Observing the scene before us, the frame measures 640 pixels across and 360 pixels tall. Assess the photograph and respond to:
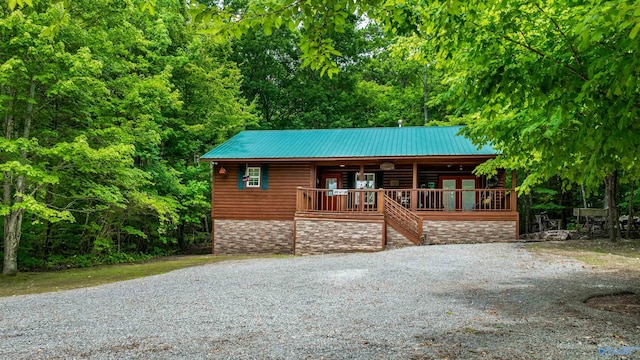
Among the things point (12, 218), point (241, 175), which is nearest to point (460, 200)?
point (241, 175)

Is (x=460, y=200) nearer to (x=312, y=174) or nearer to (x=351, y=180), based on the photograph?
(x=351, y=180)

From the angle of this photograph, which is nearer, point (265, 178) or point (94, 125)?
point (94, 125)

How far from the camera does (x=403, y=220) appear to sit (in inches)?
562

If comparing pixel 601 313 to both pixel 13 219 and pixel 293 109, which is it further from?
pixel 293 109

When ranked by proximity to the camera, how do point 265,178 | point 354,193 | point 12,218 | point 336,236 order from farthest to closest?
point 265,178
point 354,193
point 336,236
point 12,218

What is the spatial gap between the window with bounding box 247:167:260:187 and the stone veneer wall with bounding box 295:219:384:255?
10.9ft

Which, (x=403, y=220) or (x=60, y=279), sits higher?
(x=403, y=220)

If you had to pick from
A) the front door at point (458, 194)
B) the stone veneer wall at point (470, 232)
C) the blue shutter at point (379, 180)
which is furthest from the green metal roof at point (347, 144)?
the stone veneer wall at point (470, 232)

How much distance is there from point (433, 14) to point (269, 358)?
12.4 ft

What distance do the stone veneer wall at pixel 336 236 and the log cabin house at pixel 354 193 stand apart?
0.11ft

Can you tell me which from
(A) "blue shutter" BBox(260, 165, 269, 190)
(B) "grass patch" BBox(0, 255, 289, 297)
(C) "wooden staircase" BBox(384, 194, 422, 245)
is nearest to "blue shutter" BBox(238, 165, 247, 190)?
(A) "blue shutter" BBox(260, 165, 269, 190)

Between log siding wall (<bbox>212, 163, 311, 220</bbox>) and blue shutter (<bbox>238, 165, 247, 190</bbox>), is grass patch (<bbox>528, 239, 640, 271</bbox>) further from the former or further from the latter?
blue shutter (<bbox>238, 165, 247, 190</bbox>)

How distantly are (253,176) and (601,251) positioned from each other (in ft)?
38.4

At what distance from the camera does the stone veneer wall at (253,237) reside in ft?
53.3
